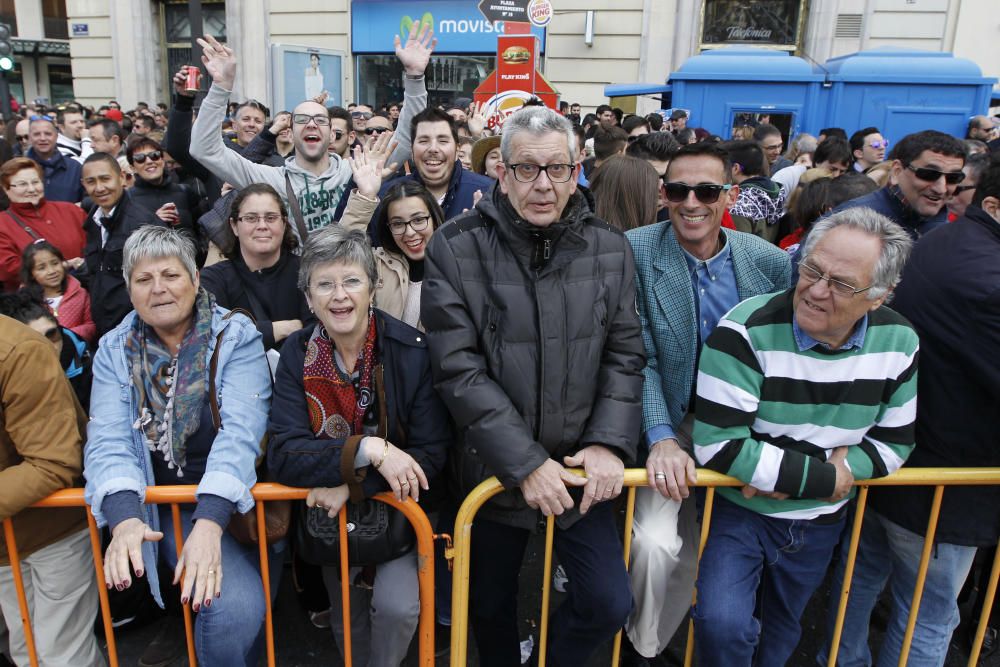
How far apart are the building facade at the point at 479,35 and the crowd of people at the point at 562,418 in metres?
11.3

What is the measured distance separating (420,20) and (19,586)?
1729 cm

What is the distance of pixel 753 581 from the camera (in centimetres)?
239

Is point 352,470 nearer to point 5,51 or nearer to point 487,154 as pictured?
point 487,154

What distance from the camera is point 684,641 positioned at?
3.22 m

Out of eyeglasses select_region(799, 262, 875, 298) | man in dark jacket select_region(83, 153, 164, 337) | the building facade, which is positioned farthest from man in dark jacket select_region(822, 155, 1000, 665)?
the building facade

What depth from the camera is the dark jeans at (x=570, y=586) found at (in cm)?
240

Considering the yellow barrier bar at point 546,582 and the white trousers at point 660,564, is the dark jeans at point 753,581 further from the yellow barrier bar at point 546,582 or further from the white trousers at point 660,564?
the yellow barrier bar at point 546,582

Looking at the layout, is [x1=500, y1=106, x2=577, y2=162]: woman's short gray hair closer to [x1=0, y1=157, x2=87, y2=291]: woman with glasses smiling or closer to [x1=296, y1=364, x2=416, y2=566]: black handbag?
[x1=296, y1=364, x2=416, y2=566]: black handbag

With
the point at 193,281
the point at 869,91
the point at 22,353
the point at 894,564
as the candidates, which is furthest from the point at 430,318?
the point at 869,91

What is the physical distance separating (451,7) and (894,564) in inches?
691

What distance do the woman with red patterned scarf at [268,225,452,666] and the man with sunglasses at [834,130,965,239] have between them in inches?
105

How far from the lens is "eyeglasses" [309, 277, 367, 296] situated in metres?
2.44

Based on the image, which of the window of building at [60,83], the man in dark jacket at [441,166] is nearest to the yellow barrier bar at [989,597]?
the man in dark jacket at [441,166]

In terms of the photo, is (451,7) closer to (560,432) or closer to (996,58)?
(996,58)
